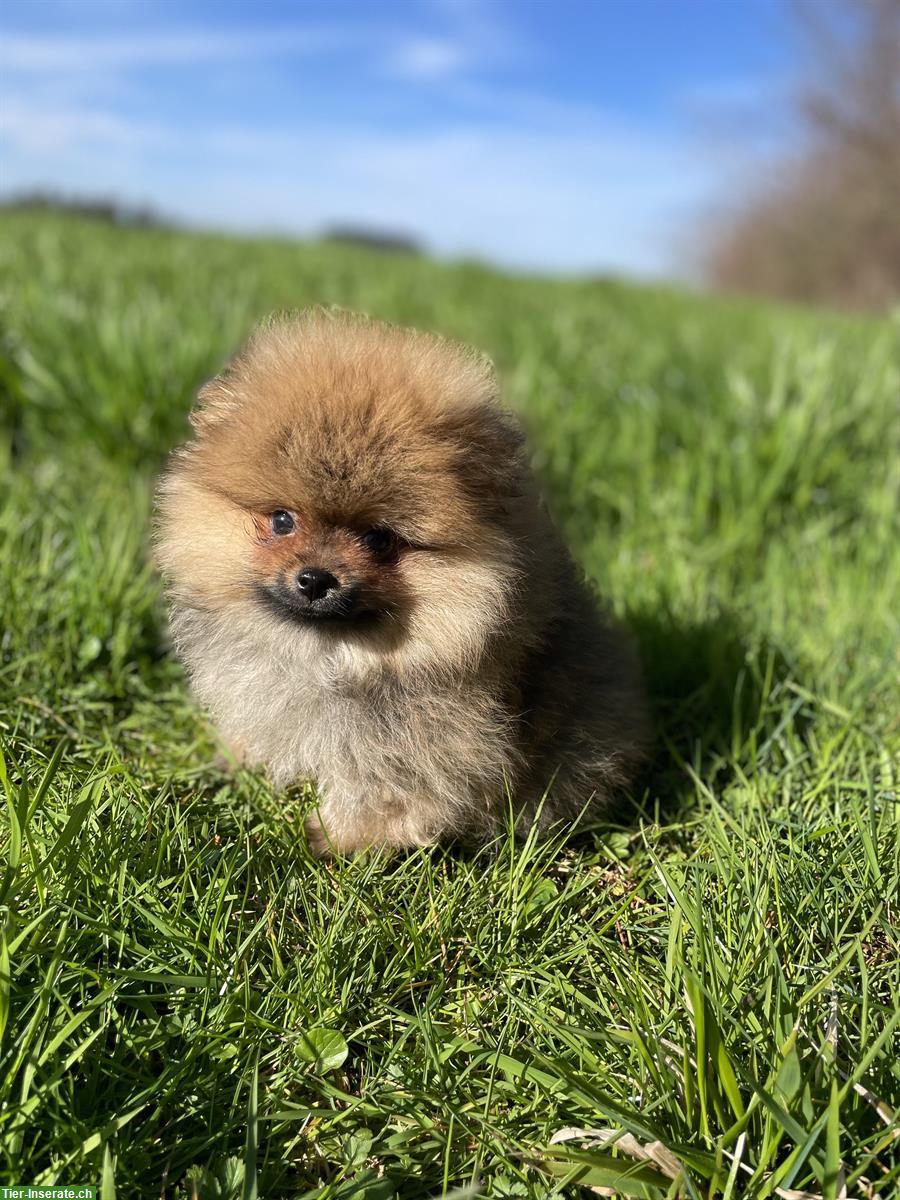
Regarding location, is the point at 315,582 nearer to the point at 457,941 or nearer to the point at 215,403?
the point at 215,403

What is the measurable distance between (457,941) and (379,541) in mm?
925

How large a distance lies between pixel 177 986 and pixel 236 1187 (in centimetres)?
39

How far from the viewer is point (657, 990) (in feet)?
6.18

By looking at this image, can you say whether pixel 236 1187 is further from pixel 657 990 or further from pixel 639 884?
pixel 639 884

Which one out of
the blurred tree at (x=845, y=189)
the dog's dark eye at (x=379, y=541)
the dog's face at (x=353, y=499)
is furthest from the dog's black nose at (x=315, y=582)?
the blurred tree at (x=845, y=189)

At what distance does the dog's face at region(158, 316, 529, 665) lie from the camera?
1.81 meters

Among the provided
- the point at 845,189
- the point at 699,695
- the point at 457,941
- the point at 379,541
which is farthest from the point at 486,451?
the point at 845,189

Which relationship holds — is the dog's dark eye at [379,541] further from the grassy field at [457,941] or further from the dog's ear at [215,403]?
the grassy field at [457,941]

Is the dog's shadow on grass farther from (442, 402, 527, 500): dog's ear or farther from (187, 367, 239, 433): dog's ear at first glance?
(187, 367, 239, 433): dog's ear

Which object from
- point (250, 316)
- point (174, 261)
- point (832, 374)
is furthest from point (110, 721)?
point (174, 261)

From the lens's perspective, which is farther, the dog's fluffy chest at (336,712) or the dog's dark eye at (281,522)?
the dog's fluffy chest at (336,712)

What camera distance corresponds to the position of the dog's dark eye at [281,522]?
6.17 ft

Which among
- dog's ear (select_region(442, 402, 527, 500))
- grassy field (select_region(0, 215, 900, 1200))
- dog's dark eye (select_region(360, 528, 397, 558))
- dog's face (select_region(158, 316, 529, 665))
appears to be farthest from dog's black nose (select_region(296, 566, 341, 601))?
grassy field (select_region(0, 215, 900, 1200))

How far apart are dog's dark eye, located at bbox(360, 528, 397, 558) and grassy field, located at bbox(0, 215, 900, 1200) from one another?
0.76 metres
